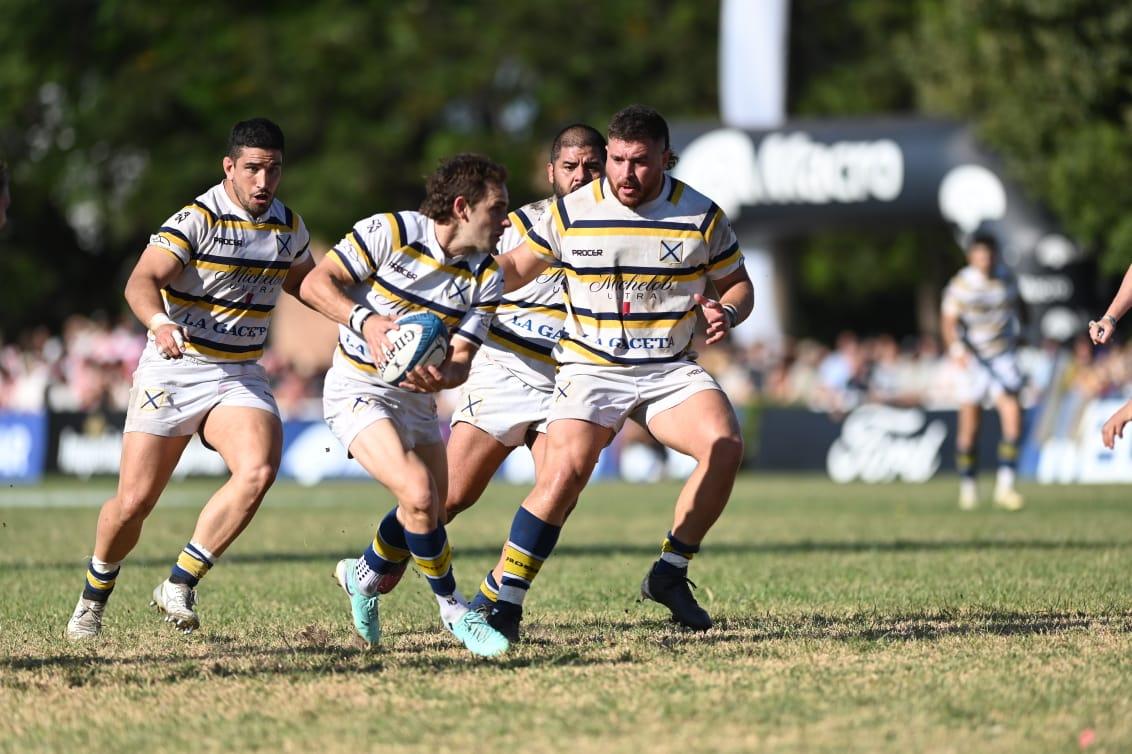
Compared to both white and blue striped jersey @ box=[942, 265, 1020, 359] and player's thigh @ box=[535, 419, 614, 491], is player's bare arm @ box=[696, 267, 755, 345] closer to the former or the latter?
player's thigh @ box=[535, 419, 614, 491]

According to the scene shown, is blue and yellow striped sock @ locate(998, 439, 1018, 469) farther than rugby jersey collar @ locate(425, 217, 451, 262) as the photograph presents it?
Yes

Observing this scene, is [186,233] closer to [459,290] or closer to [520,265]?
[459,290]

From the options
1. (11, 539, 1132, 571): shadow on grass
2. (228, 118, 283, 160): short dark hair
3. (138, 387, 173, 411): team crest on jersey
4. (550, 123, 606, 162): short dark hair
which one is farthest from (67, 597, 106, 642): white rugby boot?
(11, 539, 1132, 571): shadow on grass

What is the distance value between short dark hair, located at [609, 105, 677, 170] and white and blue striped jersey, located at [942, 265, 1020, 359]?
32.6 ft

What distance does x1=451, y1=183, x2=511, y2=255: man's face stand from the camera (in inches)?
298

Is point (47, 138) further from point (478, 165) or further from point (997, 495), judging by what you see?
point (478, 165)

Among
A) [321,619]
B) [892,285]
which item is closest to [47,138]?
[892,285]

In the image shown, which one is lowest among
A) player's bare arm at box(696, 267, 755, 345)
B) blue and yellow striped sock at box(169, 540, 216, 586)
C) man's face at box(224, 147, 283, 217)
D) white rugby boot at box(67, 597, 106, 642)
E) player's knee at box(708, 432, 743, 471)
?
white rugby boot at box(67, 597, 106, 642)

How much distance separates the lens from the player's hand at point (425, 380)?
7289 millimetres

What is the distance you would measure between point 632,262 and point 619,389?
0.56 metres

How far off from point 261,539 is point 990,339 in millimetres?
7021

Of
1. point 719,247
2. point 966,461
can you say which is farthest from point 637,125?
point 966,461

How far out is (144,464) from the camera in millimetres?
8234

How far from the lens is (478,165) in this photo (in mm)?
7539
